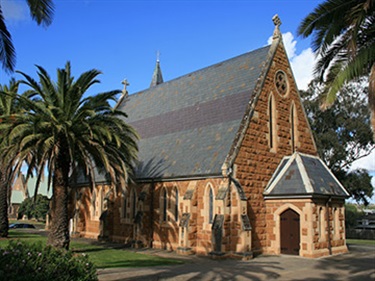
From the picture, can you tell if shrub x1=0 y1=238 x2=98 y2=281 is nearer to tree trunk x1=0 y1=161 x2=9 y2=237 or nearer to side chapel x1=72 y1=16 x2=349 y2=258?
side chapel x1=72 y1=16 x2=349 y2=258

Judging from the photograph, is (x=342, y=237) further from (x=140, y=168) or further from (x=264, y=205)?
(x=140, y=168)

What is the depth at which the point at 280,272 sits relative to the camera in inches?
598

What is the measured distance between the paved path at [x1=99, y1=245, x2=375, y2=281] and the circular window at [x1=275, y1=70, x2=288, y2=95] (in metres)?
10.3

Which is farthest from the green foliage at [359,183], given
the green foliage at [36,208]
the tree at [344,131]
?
the green foliage at [36,208]

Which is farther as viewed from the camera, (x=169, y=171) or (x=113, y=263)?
(x=169, y=171)

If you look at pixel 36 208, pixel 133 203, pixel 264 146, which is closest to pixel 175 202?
pixel 133 203

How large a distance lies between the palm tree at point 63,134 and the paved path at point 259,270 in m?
5.57

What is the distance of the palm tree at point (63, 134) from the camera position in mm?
17766

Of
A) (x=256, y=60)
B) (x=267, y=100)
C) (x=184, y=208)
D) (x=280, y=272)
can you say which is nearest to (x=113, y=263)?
(x=184, y=208)

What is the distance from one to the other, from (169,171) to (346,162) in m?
25.3

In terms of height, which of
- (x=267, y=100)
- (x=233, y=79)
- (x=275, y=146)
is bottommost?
(x=275, y=146)

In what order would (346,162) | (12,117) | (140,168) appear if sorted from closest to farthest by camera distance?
(12,117), (140,168), (346,162)

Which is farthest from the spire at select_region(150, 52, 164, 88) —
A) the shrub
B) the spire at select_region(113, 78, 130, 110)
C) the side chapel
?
the shrub

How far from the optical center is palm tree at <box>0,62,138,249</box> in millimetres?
17766
